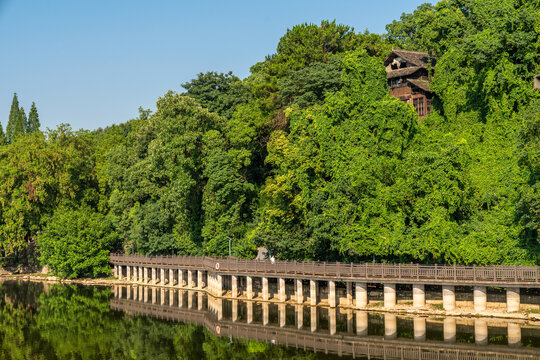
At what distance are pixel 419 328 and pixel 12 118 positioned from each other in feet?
491

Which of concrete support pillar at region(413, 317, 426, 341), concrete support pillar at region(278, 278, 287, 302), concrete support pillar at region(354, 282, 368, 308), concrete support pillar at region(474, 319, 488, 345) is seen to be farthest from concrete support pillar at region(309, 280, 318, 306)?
concrete support pillar at region(474, 319, 488, 345)

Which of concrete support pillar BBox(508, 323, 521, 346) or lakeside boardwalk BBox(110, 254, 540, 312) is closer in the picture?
concrete support pillar BBox(508, 323, 521, 346)

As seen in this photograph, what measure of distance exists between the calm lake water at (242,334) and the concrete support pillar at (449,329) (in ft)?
0.22

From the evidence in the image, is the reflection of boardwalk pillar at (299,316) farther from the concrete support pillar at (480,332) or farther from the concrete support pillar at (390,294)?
the concrete support pillar at (480,332)

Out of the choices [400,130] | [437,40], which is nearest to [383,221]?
[400,130]

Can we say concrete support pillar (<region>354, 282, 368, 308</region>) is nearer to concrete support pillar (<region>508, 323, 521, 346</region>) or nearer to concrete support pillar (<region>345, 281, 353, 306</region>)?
concrete support pillar (<region>345, 281, 353, 306</region>)

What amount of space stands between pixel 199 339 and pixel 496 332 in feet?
70.0

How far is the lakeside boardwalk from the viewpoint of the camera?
47.6m

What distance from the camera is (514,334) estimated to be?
4219cm

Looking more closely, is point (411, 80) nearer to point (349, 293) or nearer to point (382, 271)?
point (382, 271)

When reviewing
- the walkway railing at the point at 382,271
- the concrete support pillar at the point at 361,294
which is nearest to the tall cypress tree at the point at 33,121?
the walkway railing at the point at 382,271

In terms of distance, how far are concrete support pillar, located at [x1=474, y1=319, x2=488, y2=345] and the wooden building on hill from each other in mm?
28896

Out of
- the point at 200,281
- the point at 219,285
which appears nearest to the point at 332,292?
the point at 219,285

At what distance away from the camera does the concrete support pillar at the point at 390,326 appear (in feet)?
145
